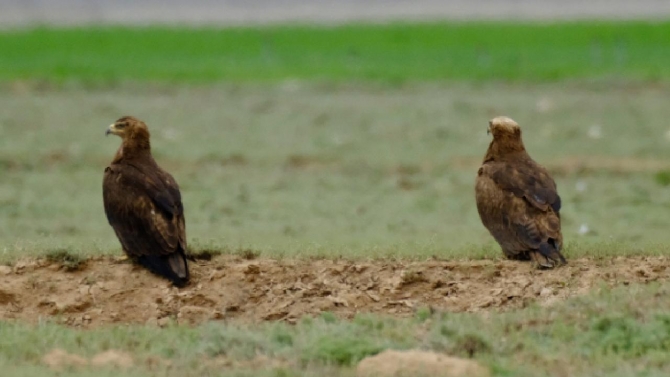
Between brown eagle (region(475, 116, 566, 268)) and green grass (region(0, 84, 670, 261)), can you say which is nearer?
brown eagle (region(475, 116, 566, 268))

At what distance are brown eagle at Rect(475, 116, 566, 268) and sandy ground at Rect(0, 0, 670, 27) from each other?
34031mm

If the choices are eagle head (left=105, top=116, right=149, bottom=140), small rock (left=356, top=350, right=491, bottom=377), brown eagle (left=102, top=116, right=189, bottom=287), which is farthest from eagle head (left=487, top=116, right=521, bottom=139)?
small rock (left=356, top=350, right=491, bottom=377)

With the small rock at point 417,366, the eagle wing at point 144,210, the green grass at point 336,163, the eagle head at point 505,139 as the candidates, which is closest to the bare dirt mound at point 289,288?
the eagle wing at point 144,210

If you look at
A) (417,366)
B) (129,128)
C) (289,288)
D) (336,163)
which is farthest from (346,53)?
(417,366)

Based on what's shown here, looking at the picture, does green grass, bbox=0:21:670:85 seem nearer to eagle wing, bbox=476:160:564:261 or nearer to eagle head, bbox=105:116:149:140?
eagle head, bbox=105:116:149:140

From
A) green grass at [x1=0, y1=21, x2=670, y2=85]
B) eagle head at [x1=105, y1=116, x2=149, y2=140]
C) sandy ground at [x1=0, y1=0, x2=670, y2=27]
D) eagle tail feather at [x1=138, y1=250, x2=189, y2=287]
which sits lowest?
eagle tail feather at [x1=138, y1=250, x2=189, y2=287]

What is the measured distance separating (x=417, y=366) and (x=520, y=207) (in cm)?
→ 334

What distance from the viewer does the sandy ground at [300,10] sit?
157 feet

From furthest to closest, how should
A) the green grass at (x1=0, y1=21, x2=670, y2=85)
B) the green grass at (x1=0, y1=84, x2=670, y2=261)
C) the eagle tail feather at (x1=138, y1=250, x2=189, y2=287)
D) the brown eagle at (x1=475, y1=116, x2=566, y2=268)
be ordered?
1. the green grass at (x1=0, y1=21, x2=670, y2=85)
2. the green grass at (x1=0, y1=84, x2=670, y2=261)
3. the brown eagle at (x1=475, y1=116, x2=566, y2=268)
4. the eagle tail feather at (x1=138, y1=250, x2=189, y2=287)

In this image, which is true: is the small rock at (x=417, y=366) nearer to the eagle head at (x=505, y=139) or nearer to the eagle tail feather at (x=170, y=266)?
the eagle tail feather at (x=170, y=266)

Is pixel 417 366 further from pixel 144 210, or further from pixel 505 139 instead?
pixel 505 139

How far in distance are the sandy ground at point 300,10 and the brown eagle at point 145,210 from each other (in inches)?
1370

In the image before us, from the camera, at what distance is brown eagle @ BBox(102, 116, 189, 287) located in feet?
37.6

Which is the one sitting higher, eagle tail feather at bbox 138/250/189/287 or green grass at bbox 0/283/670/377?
eagle tail feather at bbox 138/250/189/287
